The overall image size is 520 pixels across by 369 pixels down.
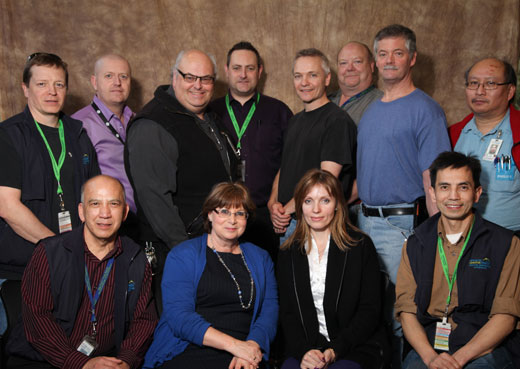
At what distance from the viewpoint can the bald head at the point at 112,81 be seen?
135 inches

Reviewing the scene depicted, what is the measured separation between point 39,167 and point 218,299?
1203 millimetres

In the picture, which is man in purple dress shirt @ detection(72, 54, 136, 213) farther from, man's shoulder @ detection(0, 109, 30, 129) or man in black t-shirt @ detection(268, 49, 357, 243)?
man in black t-shirt @ detection(268, 49, 357, 243)

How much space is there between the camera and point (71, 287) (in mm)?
2402

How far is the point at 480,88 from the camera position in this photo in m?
2.97

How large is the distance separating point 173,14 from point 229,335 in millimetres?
2624

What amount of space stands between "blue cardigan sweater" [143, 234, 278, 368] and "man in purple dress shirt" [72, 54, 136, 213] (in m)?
0.82

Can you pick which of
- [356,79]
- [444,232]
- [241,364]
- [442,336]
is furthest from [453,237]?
[356,79]

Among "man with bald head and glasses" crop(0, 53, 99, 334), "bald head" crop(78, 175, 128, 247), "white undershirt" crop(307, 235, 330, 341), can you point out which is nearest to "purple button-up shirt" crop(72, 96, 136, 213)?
"man with bald head and glasses" crop(0, 53, 99, 334)

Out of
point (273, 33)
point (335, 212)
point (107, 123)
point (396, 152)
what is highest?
point (273, 33)

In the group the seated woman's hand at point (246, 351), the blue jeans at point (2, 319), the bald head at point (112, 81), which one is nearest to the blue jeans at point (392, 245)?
the seated woman's hand at point (246, 351)

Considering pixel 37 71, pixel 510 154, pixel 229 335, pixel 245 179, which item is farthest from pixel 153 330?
pixel 510 154

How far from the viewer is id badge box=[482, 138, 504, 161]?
2.86 m

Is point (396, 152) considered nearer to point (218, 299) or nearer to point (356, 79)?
point (356, 79)

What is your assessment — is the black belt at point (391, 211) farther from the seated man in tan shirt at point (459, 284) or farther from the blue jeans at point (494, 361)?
the blue jeans at point (494, 361)
